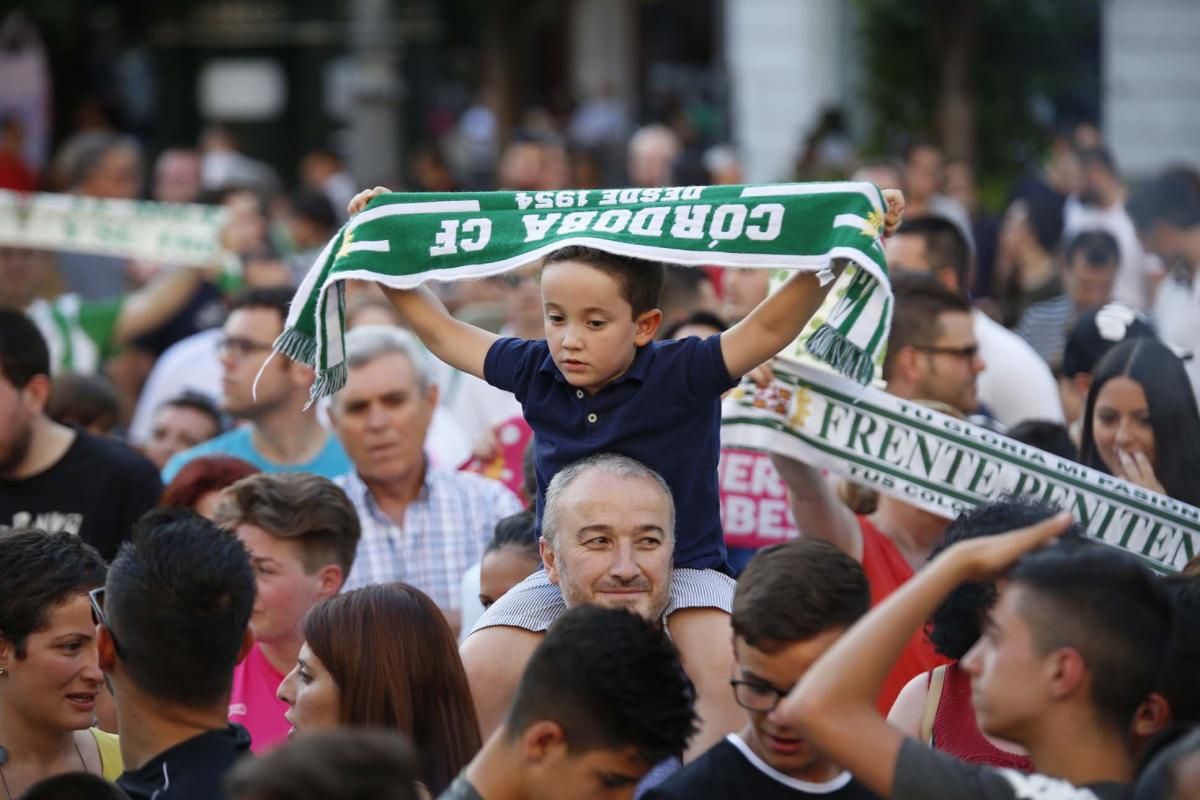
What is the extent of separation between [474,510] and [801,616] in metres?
3.15

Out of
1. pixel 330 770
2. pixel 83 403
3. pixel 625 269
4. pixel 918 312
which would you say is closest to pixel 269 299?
pixel 83 403

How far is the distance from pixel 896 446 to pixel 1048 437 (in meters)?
0.98

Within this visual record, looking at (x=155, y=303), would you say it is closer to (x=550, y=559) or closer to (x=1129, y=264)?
(x=1129, y=264)

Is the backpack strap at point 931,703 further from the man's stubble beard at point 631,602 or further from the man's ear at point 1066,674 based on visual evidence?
the man's ear at point 1066,674

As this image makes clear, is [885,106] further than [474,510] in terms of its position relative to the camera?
Yes

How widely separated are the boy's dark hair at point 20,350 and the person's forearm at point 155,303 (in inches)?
146

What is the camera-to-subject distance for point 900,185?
47.1 feet

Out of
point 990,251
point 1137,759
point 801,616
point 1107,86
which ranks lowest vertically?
point 1137,759

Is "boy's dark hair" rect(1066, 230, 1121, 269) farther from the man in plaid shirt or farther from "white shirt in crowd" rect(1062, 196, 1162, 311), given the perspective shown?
the man in plaid shirt

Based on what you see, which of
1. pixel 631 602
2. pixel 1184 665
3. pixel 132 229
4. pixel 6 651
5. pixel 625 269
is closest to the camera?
pixel 1184 665

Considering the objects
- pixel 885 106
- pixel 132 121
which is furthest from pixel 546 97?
pixel 885 106

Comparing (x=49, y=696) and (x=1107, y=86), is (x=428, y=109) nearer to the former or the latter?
(x=1107, y=86)

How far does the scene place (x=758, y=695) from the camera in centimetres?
391

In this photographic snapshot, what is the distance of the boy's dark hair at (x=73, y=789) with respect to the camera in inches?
140
